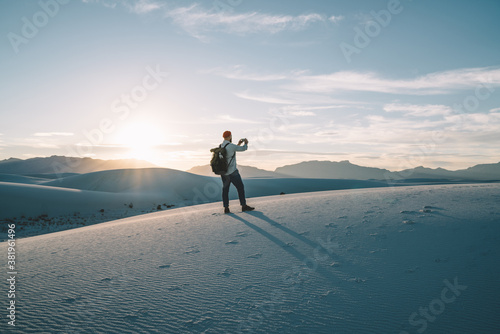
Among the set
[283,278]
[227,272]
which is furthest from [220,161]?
[283,278]

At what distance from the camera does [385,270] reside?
333cm

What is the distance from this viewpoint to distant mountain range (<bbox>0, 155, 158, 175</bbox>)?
16075 cm

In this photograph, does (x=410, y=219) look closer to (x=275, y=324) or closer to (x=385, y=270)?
(x=385, y=270)

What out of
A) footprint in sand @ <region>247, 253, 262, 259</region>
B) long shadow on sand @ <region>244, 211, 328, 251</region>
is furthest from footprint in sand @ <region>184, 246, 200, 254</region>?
long shadow on sand @ <region>244, 211, 328, 251</region>

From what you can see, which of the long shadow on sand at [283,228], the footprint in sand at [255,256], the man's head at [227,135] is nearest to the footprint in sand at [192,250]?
the footprint in sand at [255,256]

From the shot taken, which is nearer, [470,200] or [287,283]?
[287,283]

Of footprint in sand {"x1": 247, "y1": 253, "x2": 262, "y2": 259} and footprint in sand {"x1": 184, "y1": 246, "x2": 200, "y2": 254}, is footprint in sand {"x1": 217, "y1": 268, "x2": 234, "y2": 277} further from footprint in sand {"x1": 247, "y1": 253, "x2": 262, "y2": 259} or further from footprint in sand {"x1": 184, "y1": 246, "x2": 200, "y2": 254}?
footprint in sand {"x1": 184, "y1": 246, "x2": 200, "y2": 254}

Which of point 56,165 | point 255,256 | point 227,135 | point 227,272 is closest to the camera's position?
point 227,272

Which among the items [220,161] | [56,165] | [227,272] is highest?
[56,165]

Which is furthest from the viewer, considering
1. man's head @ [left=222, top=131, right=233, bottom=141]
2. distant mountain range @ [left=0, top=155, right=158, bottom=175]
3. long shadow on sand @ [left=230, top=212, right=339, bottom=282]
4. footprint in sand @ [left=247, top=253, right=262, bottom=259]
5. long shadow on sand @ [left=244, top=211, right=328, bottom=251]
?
distant mountain range @ [left=0, top=155, right=158, bottom=175]

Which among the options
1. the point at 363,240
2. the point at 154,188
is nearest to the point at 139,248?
the point at 363,240

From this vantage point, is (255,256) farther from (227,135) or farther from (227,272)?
(227,135)

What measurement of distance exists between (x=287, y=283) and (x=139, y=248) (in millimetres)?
3000

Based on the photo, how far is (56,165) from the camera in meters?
174
